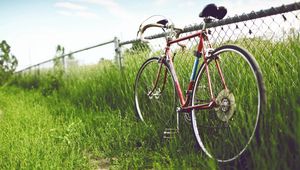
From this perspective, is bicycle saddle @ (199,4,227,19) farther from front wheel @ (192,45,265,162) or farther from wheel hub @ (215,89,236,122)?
wheel hub @ (215,89,236,122)

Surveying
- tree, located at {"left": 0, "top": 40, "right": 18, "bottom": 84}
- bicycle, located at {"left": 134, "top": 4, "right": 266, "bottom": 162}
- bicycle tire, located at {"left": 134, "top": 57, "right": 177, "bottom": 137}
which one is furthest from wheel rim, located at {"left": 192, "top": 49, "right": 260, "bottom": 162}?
tree, located at {"left": 0, "top": 40, "right": 18, "bottom": 84}

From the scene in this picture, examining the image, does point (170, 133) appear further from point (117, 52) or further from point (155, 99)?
point (117, 52)

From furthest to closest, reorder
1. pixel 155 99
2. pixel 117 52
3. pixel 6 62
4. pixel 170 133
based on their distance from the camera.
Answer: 1. pixel 6 62
2. pixel 117 52
3. pixel 155 99
4. pixel 170 133

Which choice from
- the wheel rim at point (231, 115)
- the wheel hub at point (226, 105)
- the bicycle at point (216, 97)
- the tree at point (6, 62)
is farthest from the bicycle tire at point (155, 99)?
the tree at point (6, 62)

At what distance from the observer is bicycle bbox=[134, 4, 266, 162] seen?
2533mm

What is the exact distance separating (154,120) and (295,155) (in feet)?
7.39

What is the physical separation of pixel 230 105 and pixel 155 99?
77.0 inches

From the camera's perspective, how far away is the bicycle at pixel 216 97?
2533mm

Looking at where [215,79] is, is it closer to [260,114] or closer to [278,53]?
[278,53]

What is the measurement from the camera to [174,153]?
10.1 ft

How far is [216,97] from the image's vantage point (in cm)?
300

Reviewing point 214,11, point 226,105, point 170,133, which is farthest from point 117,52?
point 226,105

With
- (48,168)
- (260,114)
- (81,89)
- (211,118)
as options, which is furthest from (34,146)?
(81,89)

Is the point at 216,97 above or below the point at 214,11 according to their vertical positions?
below
